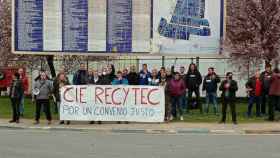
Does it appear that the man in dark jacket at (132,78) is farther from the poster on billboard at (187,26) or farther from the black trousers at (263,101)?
the black trousers at (263,101)

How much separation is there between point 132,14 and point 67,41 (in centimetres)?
261

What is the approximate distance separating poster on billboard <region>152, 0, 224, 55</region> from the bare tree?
342 centimetres

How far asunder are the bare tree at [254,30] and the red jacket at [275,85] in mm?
5614

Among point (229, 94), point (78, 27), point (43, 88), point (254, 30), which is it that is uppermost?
point (254, 30)

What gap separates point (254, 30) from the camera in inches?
1093

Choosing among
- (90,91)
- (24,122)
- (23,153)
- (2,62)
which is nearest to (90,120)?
(90,91)

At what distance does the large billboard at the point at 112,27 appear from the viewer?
76.9 feet

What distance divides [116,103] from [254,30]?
30.1 ft

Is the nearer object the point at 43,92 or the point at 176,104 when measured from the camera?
the point at 43,92

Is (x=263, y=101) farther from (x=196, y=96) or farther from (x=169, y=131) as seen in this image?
(x=169, y=131)

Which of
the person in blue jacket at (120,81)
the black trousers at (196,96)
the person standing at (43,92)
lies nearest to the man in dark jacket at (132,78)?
the person in blue jacket at (120,81)

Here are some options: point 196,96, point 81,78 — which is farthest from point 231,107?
point 81,78

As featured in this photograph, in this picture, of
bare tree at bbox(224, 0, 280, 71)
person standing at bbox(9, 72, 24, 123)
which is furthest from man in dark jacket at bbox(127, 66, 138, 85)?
bare tree at bbox(224, 0, 280, 71)

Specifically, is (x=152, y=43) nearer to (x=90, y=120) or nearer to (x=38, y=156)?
(x=90, y=120)
